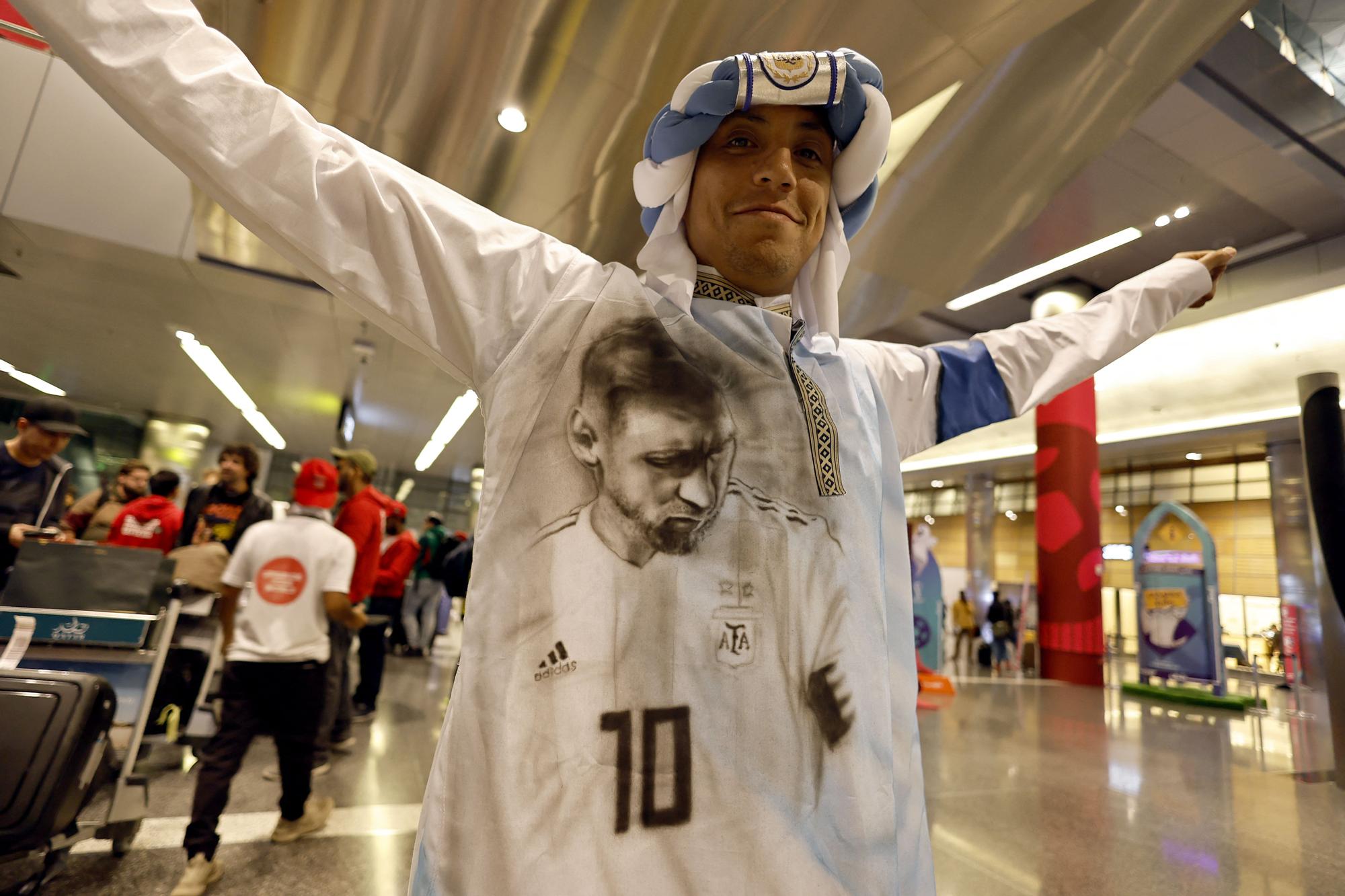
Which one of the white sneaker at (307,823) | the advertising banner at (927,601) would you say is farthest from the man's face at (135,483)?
the advertising banner at (927,601)

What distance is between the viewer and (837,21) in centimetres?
297

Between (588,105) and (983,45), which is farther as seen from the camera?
(588,105)

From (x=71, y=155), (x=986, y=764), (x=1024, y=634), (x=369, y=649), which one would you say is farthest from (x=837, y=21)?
(x=1024, y=634)

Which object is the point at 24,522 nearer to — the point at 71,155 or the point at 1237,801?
the point at 71,155

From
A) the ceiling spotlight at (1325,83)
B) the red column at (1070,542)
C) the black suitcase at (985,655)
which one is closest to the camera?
the ceiling spotlight at (1325,83)

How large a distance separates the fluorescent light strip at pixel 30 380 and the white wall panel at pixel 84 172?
40 centimetres

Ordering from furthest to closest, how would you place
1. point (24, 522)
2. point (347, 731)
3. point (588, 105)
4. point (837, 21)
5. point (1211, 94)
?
1. point (1211, 94)
2. point (347, 731)
3. point (588, 105)
4. point (837, 21)
5. point (24, 522)

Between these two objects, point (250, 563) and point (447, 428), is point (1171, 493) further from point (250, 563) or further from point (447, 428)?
point (250, 563)

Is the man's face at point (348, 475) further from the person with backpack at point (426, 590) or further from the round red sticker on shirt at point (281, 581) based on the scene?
the person with backpack at point (426, 590)

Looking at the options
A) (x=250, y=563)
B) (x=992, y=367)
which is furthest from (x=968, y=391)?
(x=250, y=563)

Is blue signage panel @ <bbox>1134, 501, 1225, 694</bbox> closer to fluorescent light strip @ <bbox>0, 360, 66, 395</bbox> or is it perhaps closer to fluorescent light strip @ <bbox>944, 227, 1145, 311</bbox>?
fluorescent light strip @ <bbox>944, 227, 1145, 311</bbox>

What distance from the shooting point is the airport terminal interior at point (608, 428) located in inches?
29.1

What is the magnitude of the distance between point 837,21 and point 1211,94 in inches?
184

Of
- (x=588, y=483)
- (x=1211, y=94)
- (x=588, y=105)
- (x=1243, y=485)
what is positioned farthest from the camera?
(x=1243, y=485)
